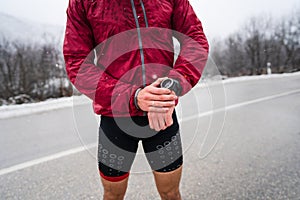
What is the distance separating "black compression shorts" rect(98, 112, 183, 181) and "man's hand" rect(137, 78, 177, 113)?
9.0 inches

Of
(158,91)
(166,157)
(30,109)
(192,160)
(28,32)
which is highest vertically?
(158,91)

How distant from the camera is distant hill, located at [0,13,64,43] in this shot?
775 cm

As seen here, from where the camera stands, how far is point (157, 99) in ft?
2.68

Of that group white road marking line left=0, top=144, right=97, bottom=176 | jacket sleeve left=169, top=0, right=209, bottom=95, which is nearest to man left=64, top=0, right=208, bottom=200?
jacket sleeve left=169, top=0, right=209, bottom=95

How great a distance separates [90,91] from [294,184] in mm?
2040

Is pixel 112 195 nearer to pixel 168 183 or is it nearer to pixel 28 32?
pixel 168 183

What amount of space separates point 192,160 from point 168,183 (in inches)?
61.8

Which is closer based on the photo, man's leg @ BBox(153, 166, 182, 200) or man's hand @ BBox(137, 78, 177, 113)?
man's hand @ BBox(137, 78, 177, 113)

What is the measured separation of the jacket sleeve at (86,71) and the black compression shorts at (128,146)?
0.52 feet

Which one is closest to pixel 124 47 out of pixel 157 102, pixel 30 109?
pixel 157 102

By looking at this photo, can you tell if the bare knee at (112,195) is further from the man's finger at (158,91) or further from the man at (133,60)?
the man's finger at (158,91)

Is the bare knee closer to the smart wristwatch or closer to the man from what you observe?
the man

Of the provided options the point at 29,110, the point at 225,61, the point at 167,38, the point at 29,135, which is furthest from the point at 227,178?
the point at 225,61

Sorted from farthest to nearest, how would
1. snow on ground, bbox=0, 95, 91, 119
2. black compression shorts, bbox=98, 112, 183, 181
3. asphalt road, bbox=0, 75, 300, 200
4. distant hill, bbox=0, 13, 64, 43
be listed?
distant hill, bbox=0, 13, 64, 43, snow on ground, bbox=0, 95, 91, 119, asphalt road, bbox=0, 75, 300, 200, black compression shorts, bbox=98, 112, 183, 181
